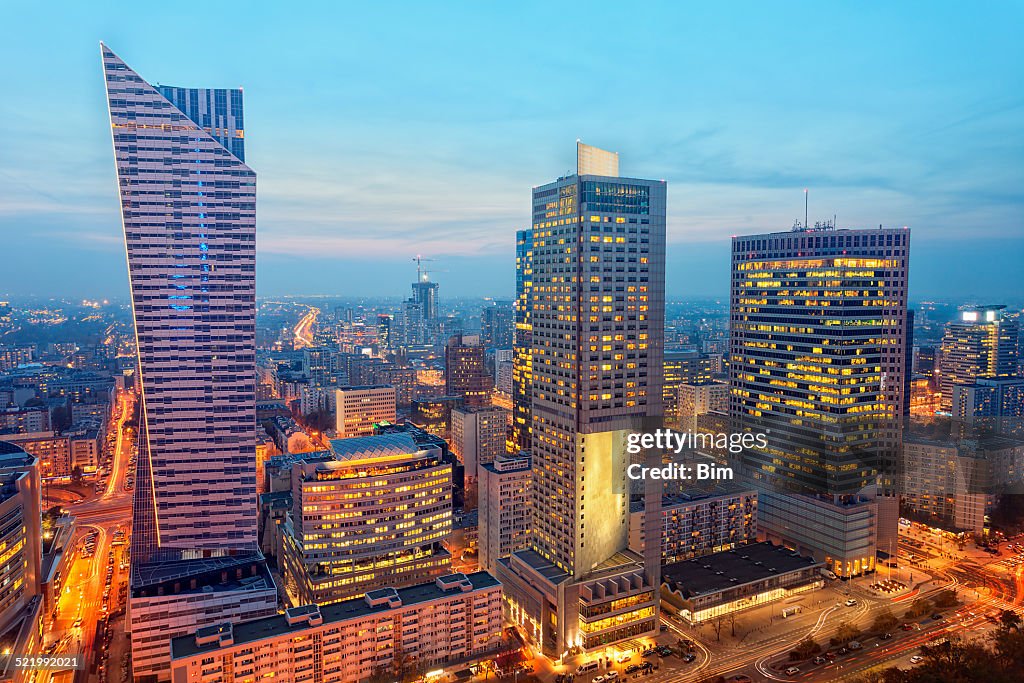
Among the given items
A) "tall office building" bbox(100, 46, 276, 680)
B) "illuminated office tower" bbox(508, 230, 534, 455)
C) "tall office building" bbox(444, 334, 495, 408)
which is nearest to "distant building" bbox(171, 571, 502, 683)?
"tall office building" bbox(100, 46, 276, 680)

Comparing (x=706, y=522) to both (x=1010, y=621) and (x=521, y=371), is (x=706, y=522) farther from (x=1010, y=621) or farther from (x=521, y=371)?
(x=521, y=371)

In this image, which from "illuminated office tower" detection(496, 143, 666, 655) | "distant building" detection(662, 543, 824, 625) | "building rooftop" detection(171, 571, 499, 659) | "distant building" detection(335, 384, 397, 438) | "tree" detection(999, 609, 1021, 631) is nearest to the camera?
"building rooftop" detection(171, 571, 499, 659)

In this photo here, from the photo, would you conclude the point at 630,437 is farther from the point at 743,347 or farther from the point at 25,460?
the point at 25,460

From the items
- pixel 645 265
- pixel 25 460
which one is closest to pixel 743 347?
pixel 645 265

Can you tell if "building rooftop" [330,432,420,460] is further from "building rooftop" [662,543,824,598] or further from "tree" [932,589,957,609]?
"tree" [932,589,957,609]

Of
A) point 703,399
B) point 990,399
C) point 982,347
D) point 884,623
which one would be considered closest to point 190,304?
point 884,623

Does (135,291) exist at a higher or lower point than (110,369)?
higher
